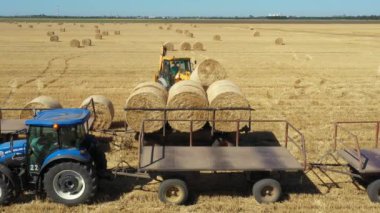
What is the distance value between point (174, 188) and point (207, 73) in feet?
29.1

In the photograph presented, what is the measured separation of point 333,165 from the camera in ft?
33.8

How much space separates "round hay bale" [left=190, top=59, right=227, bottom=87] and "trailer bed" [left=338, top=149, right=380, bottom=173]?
757 cm

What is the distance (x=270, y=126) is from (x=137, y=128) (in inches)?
192

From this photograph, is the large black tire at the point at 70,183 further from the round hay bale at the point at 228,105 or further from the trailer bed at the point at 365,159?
→ the trailer bed at the point at 365,159

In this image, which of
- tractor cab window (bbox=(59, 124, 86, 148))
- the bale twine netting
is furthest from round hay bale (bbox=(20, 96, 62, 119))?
tractor cab window (bbox=(59, 124, 86, 148))

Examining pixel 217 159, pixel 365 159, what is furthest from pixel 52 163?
pixel 365 159

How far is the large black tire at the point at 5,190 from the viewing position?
315 inches

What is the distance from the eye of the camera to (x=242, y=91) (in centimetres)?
1964

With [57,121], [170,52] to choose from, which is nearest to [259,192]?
[57,121]

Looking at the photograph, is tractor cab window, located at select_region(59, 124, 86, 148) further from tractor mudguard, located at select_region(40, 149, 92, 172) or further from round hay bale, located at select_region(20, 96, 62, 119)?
round hay bale, located at select_region(20, 96, 62, 119)

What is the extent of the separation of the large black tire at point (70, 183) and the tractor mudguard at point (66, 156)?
3.8 inches

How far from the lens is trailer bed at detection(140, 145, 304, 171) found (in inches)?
335

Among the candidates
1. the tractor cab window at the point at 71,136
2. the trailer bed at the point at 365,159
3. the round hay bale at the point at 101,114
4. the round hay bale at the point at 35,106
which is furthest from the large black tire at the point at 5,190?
the trailer bed at the point at 365,159

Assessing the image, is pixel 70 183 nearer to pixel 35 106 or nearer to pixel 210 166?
pixel 210 166
